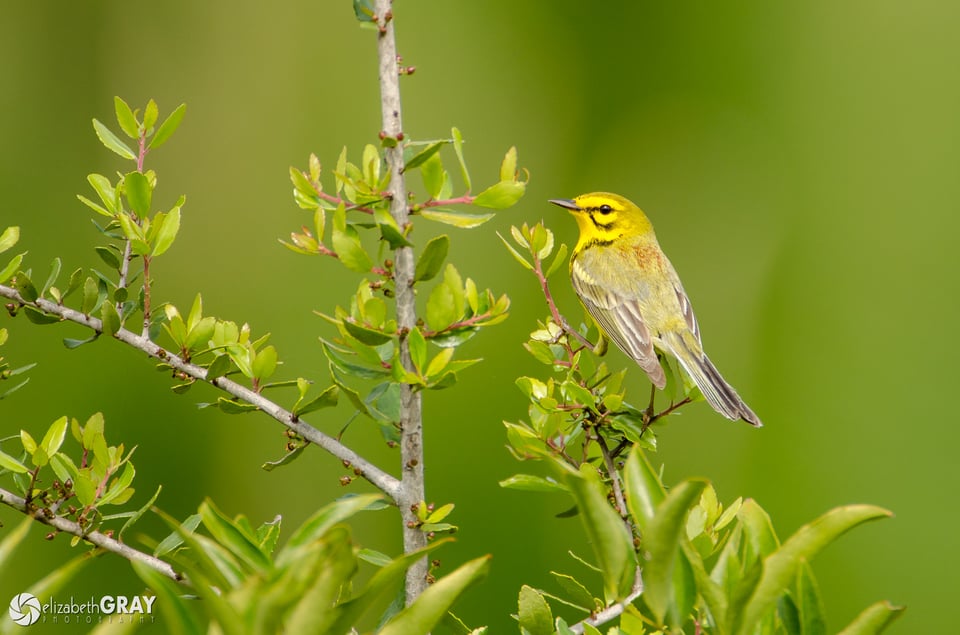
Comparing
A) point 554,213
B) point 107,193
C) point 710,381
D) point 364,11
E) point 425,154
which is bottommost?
point 710,381

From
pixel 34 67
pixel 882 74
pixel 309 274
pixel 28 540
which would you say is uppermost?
pixel 882 74

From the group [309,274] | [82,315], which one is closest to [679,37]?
[309,274]

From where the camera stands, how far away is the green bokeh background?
222 cm

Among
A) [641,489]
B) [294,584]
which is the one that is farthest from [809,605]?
[294,584]

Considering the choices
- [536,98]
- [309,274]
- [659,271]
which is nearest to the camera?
[309,274]

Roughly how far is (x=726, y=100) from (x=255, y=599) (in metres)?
2.20

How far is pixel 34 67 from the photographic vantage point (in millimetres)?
2336

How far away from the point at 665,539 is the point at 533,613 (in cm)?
37

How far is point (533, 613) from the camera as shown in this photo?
0.96 m

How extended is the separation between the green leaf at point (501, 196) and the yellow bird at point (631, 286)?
1194 mm

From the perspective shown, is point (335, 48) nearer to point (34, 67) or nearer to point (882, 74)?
point (34, 67)

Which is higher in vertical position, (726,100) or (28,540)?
(726,100)

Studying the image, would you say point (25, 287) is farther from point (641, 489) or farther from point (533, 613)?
point (641, 489)

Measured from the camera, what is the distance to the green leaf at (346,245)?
3.05 ft
